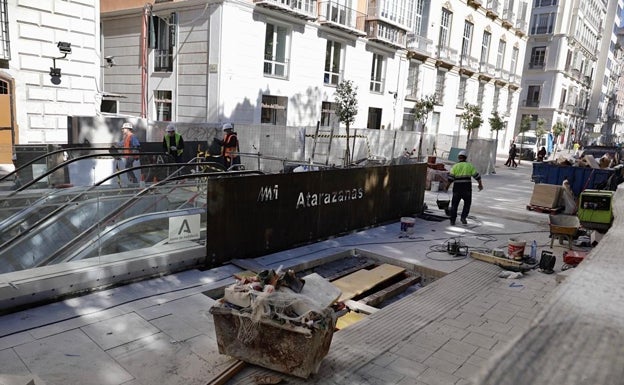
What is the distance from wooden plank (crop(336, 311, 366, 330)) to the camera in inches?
237

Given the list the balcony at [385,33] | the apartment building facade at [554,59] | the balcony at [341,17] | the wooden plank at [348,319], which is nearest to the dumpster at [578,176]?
the wooden plank at [348,319]

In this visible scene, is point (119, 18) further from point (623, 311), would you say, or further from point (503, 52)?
point (503, 52)

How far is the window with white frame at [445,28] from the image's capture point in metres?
34.4

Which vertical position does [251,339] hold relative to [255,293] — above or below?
below

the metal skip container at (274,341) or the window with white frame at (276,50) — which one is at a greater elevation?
the window with white frame at (276,50)

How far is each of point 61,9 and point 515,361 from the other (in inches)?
695

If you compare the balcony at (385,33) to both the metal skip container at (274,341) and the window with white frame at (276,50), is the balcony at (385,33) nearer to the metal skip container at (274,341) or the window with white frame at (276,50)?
the window with white frame at (276,50)

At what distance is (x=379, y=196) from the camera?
11.2 meters

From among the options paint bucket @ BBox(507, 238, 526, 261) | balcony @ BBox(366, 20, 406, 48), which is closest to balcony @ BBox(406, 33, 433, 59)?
balcony @ BBox(366, 20, 406, 48)

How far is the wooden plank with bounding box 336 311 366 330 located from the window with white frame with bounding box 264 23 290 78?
17521mm

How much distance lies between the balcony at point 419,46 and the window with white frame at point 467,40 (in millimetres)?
6982

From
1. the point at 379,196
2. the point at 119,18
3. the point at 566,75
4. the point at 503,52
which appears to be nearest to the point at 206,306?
the point at 379,196

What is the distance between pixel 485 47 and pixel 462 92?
6.22m

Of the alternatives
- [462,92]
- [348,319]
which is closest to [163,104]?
[348,319]
